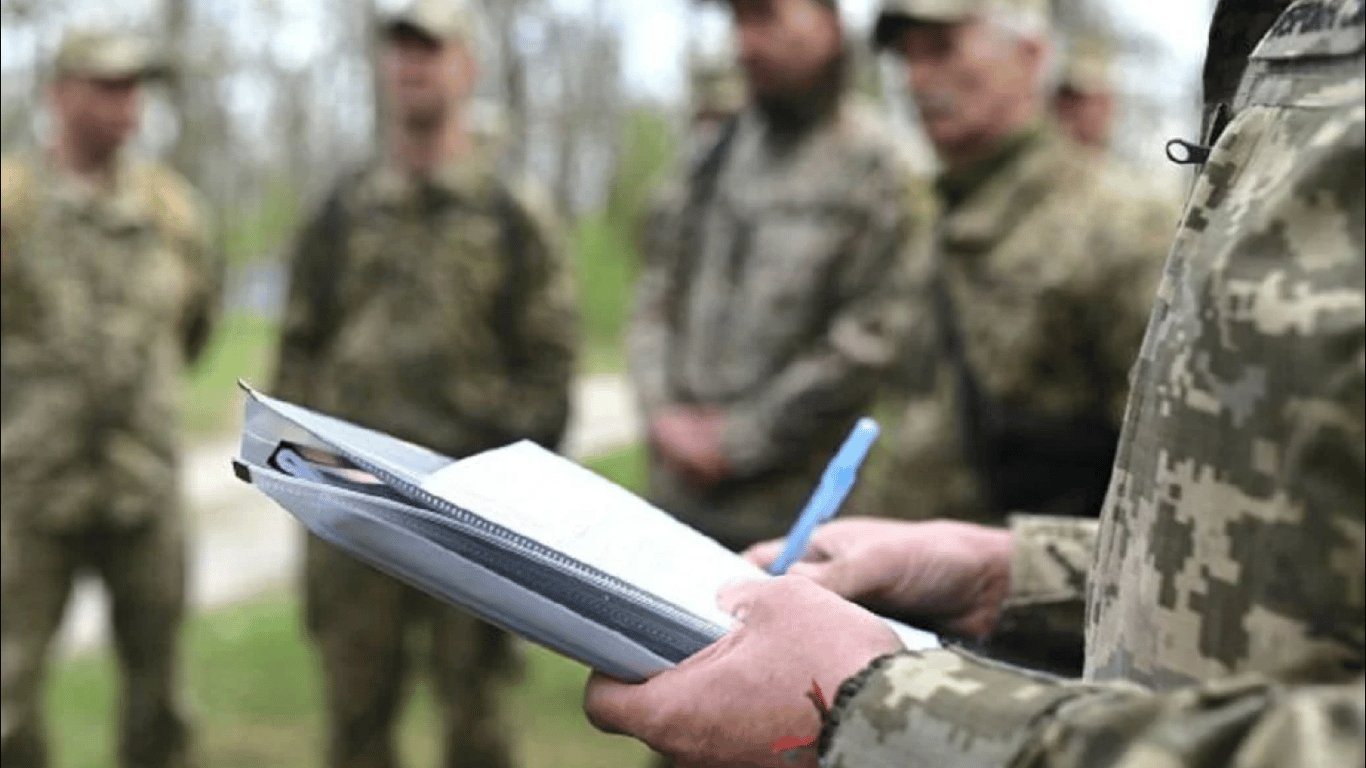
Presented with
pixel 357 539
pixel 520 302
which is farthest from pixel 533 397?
pixel 357 539

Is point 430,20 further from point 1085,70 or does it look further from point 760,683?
point 1085,70

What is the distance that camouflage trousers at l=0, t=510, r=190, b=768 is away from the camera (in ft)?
14.6

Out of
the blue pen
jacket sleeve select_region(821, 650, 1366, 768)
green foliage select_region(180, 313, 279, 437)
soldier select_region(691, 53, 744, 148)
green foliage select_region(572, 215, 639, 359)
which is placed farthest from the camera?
green foliage select_region(572, 215, 639, 359)

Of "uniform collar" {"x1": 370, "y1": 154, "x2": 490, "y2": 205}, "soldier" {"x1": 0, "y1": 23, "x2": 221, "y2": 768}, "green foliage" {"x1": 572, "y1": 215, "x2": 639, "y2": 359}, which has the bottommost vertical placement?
"green foliage" {"x1": 572, "y1": 215, "x2": 639, "y2": 359}

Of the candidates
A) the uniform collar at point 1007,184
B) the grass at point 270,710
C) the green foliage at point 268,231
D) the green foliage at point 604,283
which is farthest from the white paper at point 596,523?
the green foliage at point 268,231

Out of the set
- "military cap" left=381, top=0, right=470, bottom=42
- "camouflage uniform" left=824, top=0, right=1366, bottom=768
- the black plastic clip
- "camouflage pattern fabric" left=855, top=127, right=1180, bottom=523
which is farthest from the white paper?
"military cap" left=381, top=0, right=470, bottom=42

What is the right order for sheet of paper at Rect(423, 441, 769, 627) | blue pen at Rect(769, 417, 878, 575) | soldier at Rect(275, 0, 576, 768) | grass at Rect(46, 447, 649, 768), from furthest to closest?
grass at Rect(46, 447, 649, 768) → soldier at Rect(275, 0, 576, 768) → blue pen at Rect(769, 417, 878, 575) → sheet of paper at Rect(423, 441, 769, 627)

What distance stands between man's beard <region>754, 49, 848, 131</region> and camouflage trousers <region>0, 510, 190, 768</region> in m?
2.06

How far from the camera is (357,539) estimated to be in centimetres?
126

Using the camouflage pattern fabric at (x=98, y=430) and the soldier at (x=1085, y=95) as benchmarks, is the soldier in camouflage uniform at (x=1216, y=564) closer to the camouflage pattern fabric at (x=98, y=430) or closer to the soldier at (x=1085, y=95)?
the camouflage pattern fabric at (x=98, y=430)

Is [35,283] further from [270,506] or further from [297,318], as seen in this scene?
[270,506]

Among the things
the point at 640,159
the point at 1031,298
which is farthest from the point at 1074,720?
the point at 640,159

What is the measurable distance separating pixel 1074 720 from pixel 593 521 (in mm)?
493

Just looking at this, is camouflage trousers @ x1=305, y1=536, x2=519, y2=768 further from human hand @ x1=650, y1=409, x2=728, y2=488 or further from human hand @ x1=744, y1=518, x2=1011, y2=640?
human hand @ x1=744, y1=518, x2=1011, y2=640
